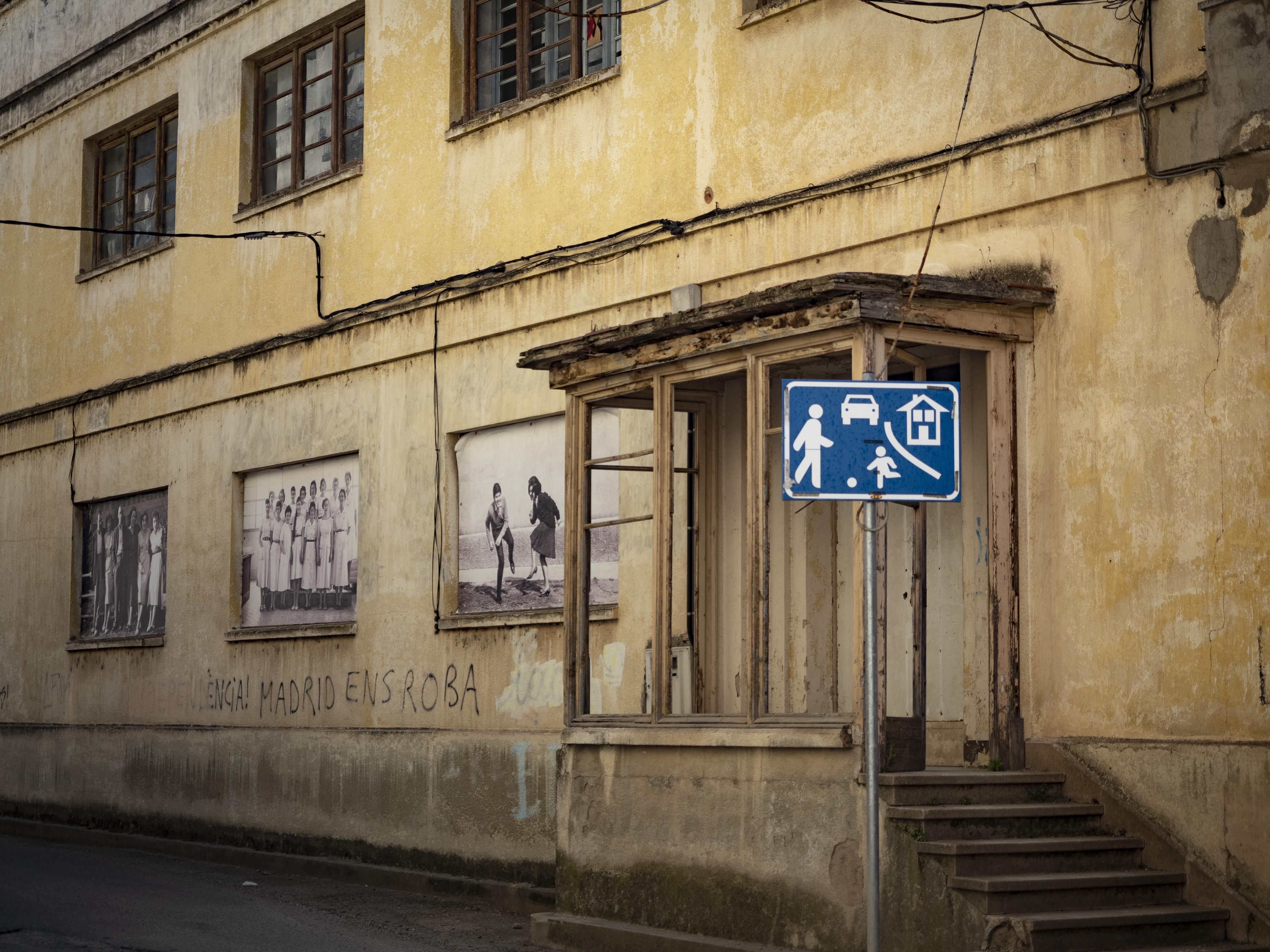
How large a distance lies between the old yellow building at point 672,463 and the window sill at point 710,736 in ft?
0.11

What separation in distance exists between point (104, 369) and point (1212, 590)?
43.7 ft

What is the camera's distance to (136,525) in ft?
58.3

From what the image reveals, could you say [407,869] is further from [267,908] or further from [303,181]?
[303,181]

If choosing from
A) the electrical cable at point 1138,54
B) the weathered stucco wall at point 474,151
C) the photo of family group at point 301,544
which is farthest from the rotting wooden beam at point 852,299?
the photo of family group at point 301,544

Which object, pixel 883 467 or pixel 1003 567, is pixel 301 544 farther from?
pixel 883 467

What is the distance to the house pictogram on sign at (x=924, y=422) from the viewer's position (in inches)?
Answer: 273

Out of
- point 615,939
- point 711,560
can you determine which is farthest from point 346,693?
point 615,939

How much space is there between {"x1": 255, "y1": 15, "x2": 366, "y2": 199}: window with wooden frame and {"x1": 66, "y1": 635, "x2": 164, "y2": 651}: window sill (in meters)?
4.53

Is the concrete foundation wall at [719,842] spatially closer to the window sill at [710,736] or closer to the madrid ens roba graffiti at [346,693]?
the window sill at [710,736]

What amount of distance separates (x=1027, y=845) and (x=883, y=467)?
8.37 feet

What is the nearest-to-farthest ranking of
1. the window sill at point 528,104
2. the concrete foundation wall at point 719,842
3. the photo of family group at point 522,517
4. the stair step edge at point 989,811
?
the stair step edge at point 989,811
the concrete foundation wall at point 719,842
the photo of family group at point 522,517
the window sill at point 528,104

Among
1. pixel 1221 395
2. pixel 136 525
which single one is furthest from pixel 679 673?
pixel 136 525

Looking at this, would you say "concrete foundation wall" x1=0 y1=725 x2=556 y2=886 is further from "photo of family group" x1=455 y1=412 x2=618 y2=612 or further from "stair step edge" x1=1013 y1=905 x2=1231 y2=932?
"stair step edge" x1=1013 y1=905 x2=1231 y2=932

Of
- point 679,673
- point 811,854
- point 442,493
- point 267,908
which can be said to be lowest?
point 267,908
